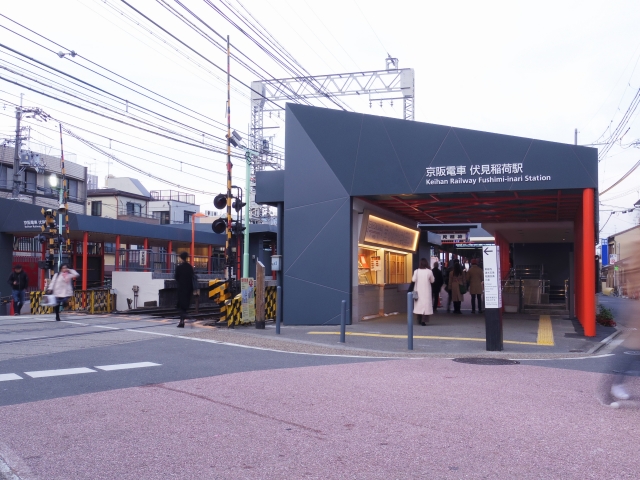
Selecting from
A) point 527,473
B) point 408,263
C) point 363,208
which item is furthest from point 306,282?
point 527,473

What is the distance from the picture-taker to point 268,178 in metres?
17.5

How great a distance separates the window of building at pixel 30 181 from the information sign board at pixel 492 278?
38.6 metres

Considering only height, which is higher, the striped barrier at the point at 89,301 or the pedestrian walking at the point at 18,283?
the pedestrian walking at the point at 18,283

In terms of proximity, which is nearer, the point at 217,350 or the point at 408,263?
the point at 217,350

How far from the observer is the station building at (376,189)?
1433 cm

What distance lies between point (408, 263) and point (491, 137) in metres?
9.75

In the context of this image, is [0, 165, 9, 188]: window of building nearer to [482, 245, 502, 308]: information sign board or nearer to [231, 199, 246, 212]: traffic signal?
[231, 199, 246, 212]: traffic signal

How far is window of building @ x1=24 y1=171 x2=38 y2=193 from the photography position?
42.8 m

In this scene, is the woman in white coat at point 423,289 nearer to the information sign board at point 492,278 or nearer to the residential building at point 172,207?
the information sign board at point 492,278

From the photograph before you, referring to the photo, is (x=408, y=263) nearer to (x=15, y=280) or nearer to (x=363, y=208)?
(x=363, y=208)

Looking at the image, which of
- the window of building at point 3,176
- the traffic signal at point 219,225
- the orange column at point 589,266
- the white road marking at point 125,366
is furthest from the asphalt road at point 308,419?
the window of building at point 3,176

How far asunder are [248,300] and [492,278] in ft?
22.7

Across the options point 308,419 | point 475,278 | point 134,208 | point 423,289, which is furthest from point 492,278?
point 134,208

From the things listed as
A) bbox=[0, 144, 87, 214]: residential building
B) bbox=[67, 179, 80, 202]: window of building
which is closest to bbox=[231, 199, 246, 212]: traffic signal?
bbox=[0, 144, 87, 214]: residential building
